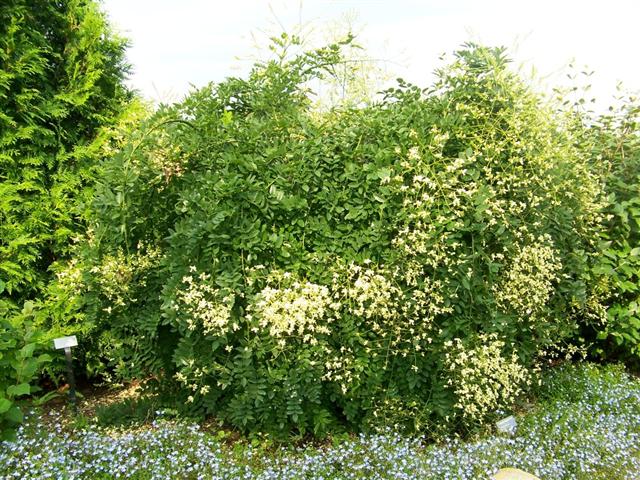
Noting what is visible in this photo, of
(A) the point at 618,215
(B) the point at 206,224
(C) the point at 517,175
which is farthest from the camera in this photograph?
(A) the point at 618,215

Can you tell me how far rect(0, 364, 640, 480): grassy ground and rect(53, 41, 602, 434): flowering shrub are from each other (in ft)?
0.72

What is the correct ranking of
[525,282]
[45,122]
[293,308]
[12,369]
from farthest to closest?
[45,122] < [525,282] < [12,369] < [293,308]

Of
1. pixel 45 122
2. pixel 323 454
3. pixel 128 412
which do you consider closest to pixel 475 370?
pixel 323 454

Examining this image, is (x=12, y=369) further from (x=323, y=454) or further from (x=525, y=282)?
(x=525, y=282)

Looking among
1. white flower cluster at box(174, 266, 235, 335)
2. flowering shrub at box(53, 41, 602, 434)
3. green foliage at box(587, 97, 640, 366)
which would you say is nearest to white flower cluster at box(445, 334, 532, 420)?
flowering shrub at box(53, 41, 602, 434)

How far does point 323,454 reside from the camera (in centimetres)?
313

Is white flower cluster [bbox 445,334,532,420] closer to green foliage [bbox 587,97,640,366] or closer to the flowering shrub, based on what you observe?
the flowering shrub

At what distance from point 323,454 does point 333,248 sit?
4.05ft

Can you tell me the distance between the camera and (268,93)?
12.1 ft

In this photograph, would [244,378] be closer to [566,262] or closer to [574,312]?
[566,262]

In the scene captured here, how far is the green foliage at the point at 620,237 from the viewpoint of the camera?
4906 mm

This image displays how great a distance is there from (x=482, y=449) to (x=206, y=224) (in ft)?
7.08

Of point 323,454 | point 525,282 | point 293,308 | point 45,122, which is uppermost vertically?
point 45,122

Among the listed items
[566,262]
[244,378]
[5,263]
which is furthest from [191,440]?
[566,262]
